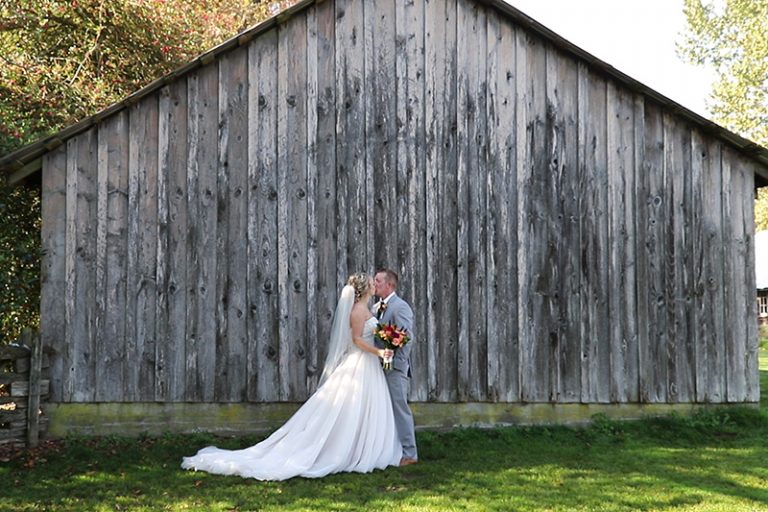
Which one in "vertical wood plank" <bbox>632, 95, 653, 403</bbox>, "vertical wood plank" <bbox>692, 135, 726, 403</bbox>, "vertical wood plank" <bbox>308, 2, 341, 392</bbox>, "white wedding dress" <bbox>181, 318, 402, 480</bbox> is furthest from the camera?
"vertical wood plank" <bbox>692, 135, 726, 403</bbox>

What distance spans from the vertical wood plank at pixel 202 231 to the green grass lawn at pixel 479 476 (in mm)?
800

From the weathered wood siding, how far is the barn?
0.03 metres

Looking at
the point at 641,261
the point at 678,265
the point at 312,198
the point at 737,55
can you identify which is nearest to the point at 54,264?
the point at 312,198

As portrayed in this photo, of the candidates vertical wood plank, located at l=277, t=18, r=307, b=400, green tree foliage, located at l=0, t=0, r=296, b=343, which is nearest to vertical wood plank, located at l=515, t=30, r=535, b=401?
vertical wood plank, located at l=277, t=18, r=307, b=400

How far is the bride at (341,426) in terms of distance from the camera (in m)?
7.13

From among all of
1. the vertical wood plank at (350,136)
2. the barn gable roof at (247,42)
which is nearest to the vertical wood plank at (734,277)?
the barn gable roof at (247,42)

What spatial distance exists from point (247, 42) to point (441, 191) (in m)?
2.94

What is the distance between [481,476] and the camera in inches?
279

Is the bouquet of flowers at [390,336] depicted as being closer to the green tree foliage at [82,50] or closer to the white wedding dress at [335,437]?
the white wedding dress at [335,437]

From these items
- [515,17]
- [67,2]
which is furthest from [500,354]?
[67,2]

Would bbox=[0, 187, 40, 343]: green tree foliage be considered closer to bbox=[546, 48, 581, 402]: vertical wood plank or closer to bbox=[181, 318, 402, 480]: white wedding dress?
bbox=[181, 318, 402, 480]: white wedding dress

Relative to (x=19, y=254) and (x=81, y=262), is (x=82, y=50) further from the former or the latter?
(x=81, y=262)

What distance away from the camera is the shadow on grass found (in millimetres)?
6176

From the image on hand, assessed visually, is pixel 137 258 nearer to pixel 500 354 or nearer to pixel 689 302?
pixel 500 354
